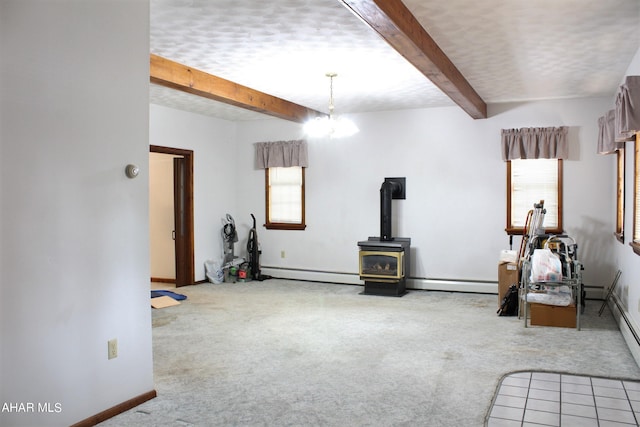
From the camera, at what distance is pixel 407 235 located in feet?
23.8

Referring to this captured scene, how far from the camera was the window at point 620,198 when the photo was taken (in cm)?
538

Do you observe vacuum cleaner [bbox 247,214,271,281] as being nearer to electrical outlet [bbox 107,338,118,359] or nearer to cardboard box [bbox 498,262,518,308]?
cardboard box [bbox 498,262,518,308]

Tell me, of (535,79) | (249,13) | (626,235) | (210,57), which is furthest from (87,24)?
(626,235)

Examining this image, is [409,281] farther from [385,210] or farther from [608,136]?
[608,136]

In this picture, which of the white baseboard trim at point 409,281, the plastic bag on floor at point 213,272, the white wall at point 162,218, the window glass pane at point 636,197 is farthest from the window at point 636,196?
the white wall at point 162,218

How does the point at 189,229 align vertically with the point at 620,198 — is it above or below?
below

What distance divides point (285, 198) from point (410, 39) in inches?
194

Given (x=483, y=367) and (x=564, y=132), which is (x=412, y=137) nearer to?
(x=564, y=132)

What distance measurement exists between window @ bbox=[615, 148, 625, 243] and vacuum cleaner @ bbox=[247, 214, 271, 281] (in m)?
4.78

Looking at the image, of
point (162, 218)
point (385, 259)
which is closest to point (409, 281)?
point (385, 259)

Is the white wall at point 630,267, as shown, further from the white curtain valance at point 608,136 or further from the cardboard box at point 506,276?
the cardboard box at point 506,276

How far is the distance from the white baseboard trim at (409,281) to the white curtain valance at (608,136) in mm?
2178

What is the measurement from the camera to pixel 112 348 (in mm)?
3025

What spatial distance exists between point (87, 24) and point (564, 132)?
5513 mm
